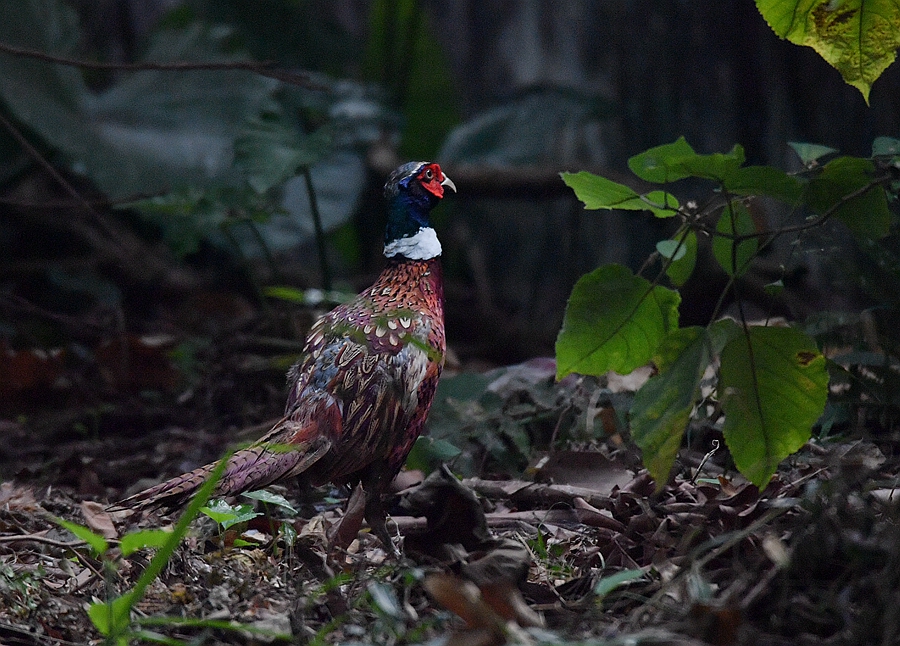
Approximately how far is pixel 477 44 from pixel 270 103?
1.96 m

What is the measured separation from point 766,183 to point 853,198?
212 mm

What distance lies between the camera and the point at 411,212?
10.2 ft

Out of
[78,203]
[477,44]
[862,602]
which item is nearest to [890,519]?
[862,602]

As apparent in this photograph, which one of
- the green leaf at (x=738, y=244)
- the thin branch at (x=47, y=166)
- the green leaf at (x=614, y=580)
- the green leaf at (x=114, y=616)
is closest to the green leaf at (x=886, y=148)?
the green leaf at (x=738, y=244)

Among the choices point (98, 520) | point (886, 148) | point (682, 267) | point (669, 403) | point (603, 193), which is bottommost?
point (98, 520)

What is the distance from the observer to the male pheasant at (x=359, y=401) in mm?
2492

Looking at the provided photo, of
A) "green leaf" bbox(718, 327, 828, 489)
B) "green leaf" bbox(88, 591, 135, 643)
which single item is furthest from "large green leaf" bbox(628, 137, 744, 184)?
"green leaf" bbox(88, 591, 135, 643)

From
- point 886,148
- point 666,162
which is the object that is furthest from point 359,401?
point 886,148

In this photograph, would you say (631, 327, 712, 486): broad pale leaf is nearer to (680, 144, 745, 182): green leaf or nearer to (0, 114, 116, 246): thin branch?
(680, 144, 745, 182): green leaf

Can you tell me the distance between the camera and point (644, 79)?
18.6 feet

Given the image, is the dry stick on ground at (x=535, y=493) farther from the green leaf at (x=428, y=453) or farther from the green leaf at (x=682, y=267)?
the green leaf at (x=682, y=267)

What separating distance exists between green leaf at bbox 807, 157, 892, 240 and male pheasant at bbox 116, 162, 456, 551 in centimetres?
102

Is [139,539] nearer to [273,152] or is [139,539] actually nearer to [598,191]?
[598,191]

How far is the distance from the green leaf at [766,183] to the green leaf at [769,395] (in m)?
0.30
